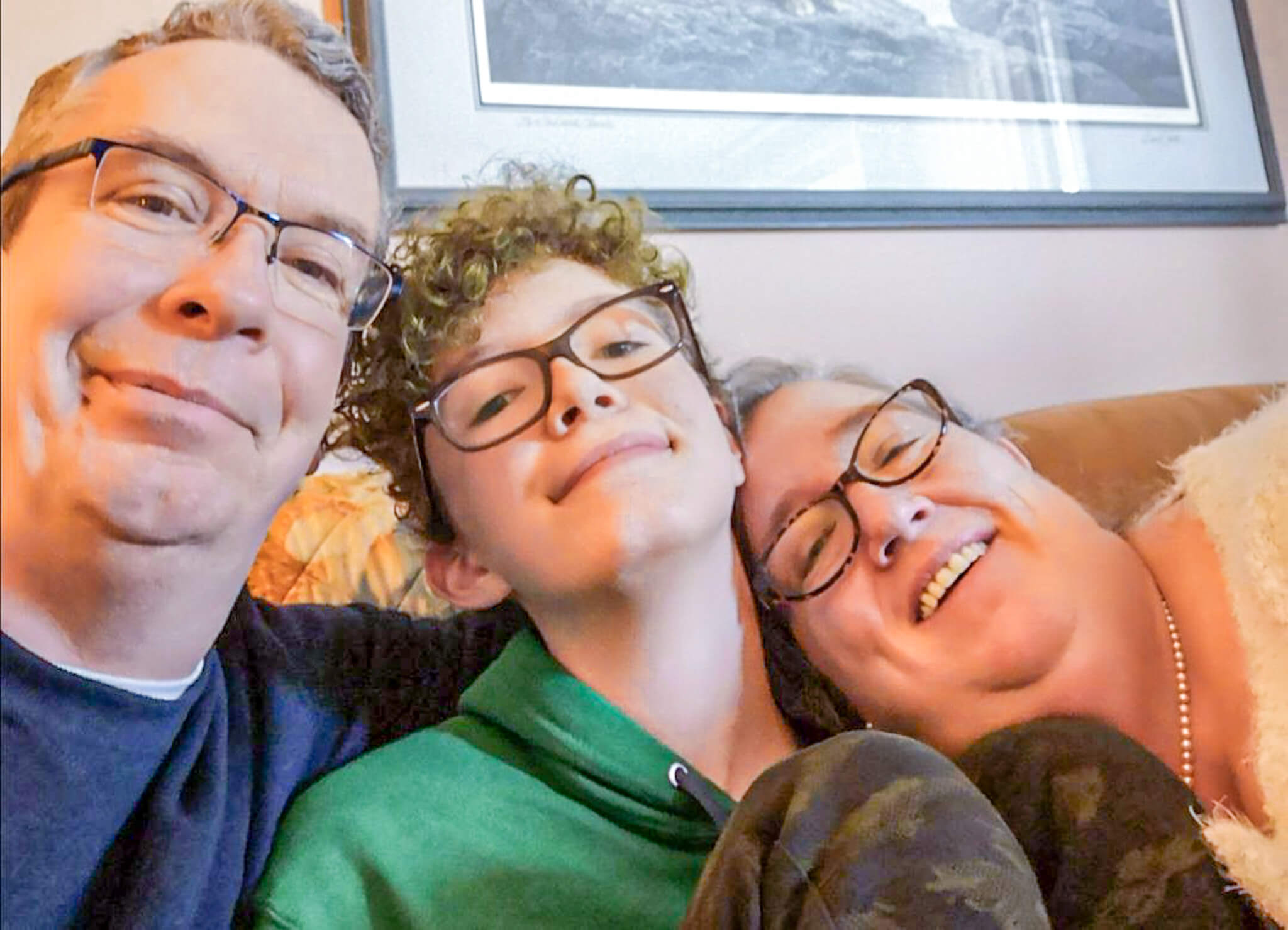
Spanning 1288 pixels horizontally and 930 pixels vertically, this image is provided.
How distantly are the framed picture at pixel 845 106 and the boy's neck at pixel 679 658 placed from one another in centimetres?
68

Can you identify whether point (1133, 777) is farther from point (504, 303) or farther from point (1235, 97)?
point (1235, 97)

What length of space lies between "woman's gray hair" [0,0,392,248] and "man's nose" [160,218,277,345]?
3.8 inches

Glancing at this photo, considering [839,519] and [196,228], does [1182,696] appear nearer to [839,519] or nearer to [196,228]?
[839,519]

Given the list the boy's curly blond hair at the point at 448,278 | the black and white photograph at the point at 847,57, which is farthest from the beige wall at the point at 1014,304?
the boy's curly blond hair at the point at 448,278

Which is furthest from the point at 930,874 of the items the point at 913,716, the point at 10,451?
the point at 10,451

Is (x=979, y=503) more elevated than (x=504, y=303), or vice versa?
(x=504, y=303)

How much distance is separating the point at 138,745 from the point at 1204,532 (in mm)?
753

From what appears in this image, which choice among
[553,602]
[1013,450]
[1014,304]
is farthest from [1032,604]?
[1014,304]

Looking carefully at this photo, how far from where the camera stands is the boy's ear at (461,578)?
2.98 ft

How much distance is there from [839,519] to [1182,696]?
286 mm

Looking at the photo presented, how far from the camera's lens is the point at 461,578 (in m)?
0.93


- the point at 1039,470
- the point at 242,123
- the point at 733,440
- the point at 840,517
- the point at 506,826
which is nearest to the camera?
the point at 242,123

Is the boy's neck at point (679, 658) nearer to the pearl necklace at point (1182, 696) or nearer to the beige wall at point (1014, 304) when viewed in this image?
the pearl necklace at point (1182, 696)

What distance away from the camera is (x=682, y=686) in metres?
0.84
